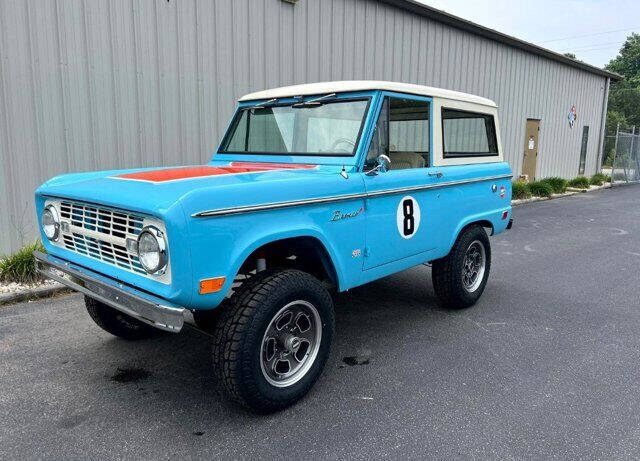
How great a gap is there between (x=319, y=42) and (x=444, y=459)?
7.50 m

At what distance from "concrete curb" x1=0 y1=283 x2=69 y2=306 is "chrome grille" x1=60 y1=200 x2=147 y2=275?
2176 millimetres

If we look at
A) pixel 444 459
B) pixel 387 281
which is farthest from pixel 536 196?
pixel 444 459

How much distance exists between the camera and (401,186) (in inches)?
141

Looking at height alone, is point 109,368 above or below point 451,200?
below

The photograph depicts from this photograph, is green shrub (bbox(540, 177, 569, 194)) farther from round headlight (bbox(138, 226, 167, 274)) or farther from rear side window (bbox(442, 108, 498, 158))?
round headlight (bbox(138, 226, 167, 274))

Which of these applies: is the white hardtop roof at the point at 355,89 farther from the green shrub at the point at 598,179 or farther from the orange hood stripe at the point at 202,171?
the green shrub at the point at 598,179

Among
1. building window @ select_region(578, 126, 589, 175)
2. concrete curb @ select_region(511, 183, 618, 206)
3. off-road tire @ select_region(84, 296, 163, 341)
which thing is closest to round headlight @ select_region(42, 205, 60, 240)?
off-road tire @ select_region(84, 296, 163, 341)

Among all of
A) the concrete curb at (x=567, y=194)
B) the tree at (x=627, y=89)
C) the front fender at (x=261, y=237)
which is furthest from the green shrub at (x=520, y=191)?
the tree at (x=627, y=89)

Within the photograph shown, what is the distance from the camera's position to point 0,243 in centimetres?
566

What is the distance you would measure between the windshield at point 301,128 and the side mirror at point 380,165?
19cm

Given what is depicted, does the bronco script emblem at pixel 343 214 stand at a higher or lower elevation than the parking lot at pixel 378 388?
higher

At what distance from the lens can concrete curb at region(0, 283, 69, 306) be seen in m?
4.72

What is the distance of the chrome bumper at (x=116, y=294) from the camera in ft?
7.94

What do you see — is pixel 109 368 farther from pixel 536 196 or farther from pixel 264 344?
pixel 536 196
